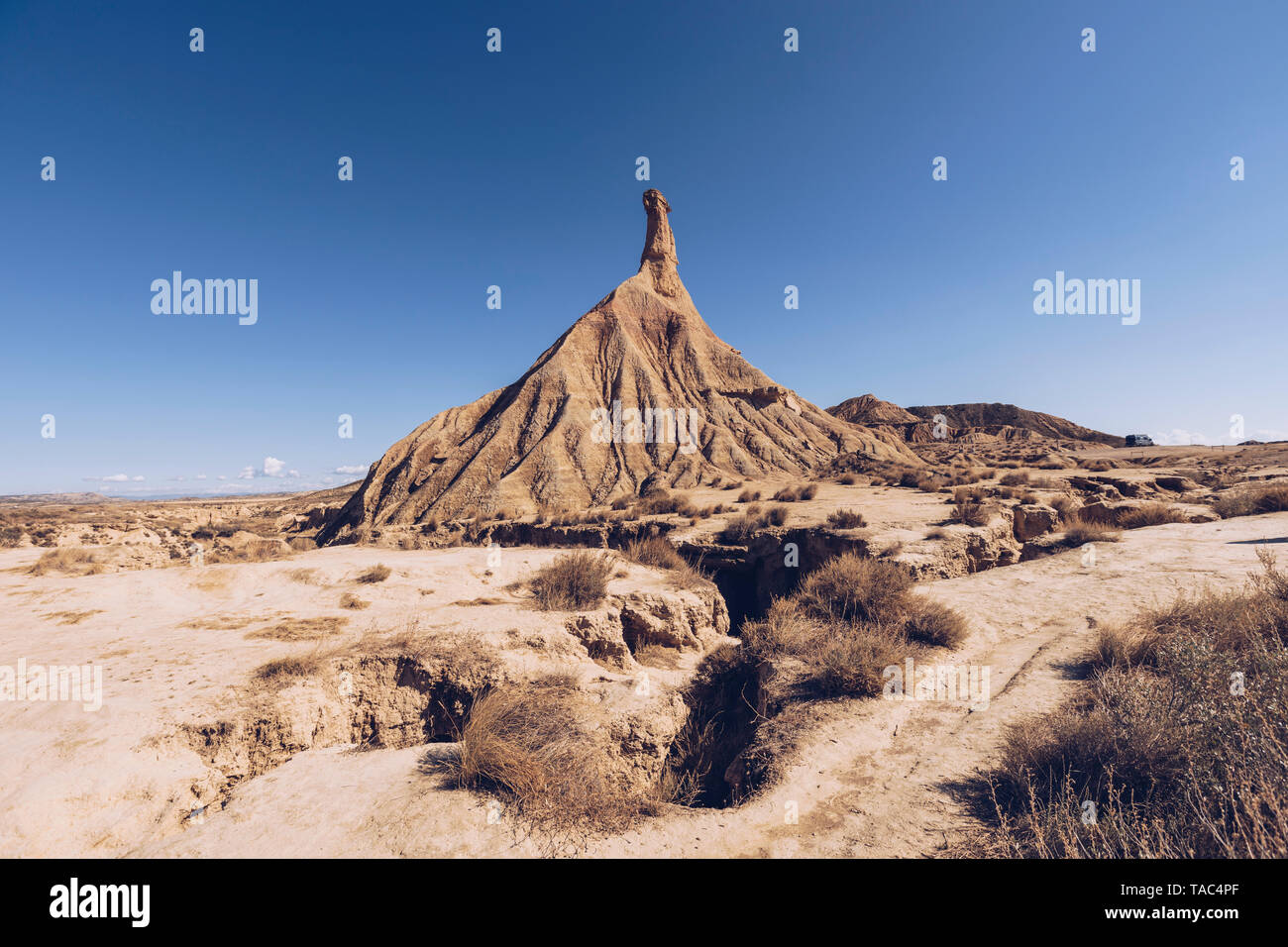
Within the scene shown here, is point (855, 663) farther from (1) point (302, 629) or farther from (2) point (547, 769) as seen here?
(1) point (302, 629)

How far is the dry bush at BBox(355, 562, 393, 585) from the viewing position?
352 inches

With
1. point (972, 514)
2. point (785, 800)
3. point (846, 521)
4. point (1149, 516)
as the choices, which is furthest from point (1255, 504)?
point (785, 800)

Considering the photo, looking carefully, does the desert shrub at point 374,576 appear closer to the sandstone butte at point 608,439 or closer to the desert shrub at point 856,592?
the desert shrub at point 856,592

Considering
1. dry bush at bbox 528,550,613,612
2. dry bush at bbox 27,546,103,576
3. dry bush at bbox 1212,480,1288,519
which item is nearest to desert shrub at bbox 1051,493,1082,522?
dry bush at bbox 1212,480,1288,519

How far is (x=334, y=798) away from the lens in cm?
380

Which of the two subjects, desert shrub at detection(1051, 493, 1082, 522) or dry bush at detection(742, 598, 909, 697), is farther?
desert shrub at detection(1051, 493, 1082, 522)

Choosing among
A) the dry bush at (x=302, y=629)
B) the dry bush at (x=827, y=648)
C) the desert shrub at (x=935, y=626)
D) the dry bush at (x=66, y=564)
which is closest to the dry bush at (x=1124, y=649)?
the desert shrub at (x=935, y=626)

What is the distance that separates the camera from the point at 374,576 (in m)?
Answer: 9.07

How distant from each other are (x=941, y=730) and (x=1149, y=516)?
12.4 metres

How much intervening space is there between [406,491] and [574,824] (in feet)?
79.8

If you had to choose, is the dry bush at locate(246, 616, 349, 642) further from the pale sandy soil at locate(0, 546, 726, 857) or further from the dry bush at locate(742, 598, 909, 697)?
the dry bush at locate(742, 598, 909, 697)
